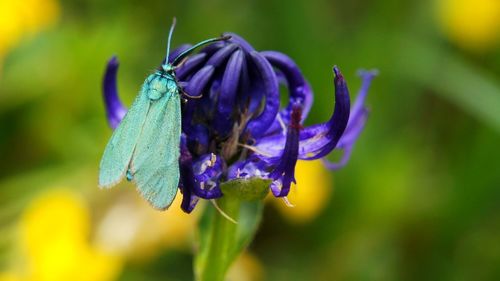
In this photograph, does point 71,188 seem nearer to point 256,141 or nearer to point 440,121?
point 256,141

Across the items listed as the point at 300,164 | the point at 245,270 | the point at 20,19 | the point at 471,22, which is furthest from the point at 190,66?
the point at 471,22

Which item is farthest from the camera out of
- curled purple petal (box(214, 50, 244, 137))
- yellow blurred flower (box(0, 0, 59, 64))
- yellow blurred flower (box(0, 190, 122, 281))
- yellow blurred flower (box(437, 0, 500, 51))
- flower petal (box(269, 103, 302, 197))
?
yellow blurred flower (box(437, 0, 500, 51))

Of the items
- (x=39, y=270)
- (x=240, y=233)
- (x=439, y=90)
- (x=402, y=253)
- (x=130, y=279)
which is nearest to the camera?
(x=240, y=233)

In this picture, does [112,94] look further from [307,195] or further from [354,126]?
[307,195]

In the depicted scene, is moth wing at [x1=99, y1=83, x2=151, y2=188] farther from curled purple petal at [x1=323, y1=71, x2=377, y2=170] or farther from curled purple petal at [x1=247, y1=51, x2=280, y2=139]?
curled purple petal at [x1=323, y1=71, x2=377, y2=170]

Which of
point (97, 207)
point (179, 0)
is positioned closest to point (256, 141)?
point (97, 207)

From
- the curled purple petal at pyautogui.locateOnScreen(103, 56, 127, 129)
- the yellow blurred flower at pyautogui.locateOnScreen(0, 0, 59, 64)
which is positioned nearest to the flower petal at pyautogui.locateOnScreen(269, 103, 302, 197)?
the curled purple petal at pyautogui.locateOnScreen(103, 56, 127, 129)
